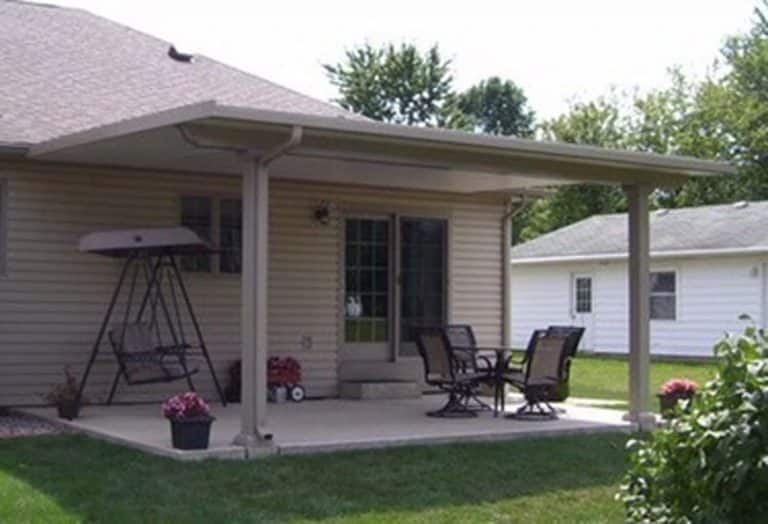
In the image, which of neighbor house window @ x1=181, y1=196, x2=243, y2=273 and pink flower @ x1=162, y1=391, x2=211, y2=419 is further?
neighbor house window @ x1=181, y1=196, x2=243, y2=273

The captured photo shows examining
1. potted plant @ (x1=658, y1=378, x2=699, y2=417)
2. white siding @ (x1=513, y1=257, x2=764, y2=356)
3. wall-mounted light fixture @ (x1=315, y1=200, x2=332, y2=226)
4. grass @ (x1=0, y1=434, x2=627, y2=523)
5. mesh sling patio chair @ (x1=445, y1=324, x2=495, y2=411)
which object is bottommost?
grass @ (x1=0, y1=434, x2=627, y2=523)

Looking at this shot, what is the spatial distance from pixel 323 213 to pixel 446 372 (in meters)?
2.67

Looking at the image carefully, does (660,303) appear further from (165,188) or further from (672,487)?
(672,487)

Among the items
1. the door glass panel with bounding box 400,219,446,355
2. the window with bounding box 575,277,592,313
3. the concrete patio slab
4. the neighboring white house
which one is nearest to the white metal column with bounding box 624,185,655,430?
the concrete patio slab

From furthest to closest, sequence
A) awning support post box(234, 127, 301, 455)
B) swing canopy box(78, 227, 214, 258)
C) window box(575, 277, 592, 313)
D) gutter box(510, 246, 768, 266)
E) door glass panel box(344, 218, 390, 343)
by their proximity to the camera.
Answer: window box(575, 277, 592, 313) → gutter box(510, 246, 768, 266) → door glass panel box(344, 218, 390, 343) → swing canopy box(78, 227, 214, 258) → awning support post box(234, 127, 301, 455)

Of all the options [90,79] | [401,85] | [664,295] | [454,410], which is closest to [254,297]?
[454,410]

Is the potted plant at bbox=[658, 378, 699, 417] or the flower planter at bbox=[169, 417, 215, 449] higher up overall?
the potted plant at bbox=[658, 378, 699, 417]

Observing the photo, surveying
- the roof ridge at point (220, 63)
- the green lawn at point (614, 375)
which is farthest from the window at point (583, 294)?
the roof ridge at point (220, 63)

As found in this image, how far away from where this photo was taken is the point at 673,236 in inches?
885

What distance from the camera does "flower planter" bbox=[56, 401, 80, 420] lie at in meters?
9.77

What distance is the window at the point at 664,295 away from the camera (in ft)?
71.9

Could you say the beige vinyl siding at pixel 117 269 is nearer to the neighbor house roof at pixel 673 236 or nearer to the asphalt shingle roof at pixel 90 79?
the asphalt shingle roof at pixel 90 79

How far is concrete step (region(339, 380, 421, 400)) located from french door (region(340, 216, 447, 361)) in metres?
0.38

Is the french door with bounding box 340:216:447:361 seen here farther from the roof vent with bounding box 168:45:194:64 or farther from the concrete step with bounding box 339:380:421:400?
the roof vent with bounding box 168:45:194:64
